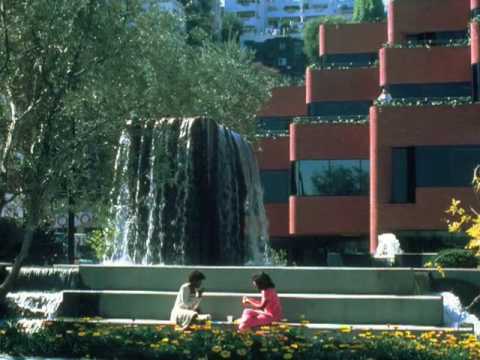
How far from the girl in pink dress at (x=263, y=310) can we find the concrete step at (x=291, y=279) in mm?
2279

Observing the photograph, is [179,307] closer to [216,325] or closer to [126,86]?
[216,325]

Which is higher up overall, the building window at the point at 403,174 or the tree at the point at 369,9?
the tree at the point at 369,9

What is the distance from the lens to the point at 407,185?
3891 centimetres

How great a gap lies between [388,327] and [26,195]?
5.41 m

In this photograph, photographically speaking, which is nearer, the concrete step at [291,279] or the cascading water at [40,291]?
the concrete step at [291,279]

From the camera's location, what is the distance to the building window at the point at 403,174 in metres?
38.8

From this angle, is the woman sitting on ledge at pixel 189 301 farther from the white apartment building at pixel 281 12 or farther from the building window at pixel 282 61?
the white apartment building at pixel 281 12

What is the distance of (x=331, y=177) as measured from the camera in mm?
43531

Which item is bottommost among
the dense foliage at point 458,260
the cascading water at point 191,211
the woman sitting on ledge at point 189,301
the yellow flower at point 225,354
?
the yellow flower at point 225,354

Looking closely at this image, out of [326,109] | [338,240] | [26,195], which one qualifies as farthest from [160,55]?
[326,109]

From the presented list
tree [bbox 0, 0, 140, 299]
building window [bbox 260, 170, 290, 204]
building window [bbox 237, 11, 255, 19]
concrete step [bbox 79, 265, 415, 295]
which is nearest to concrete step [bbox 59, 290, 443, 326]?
concrete step [bbox 79, 265, 415, 295]

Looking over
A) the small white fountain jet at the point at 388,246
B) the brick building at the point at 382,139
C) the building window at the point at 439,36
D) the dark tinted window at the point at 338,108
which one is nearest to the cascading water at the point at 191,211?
the small white fountain jet at the point at 388,246

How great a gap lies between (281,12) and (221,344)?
162 m

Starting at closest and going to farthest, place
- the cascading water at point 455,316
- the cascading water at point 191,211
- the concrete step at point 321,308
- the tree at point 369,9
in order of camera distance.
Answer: the concrete step at point 321,308, the cascading water at point 455,316, the cascading water at point 191,211, the tree at point 369,9
